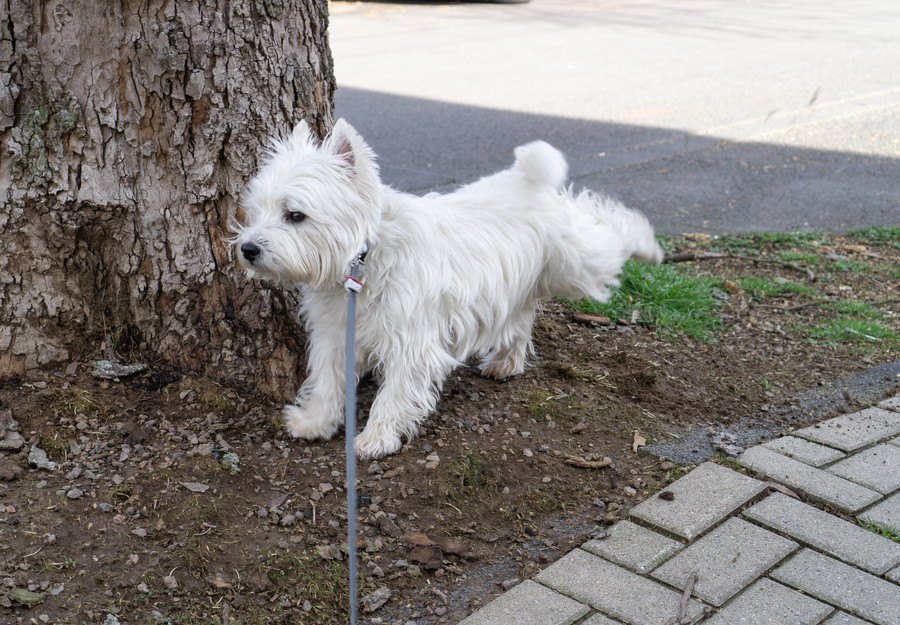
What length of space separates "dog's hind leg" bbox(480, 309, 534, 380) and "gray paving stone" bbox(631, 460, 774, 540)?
97cm

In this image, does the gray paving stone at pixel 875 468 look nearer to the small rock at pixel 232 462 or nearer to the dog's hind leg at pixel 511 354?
the dog's hind leg at pixel 511 354

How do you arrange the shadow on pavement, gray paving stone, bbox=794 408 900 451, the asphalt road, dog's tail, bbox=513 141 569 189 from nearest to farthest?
1. gray paving stone, bbox=794 408 900 451
2. dog's tail, bbox=513 141 569 189
3. the shadow on pavement
4. the asphalt road

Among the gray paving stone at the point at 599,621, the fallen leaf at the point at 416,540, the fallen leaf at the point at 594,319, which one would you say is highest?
the fallen leaf at the point at 594,319

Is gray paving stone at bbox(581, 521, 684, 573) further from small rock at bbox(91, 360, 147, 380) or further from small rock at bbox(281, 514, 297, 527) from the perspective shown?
small rock at bbox(91, 360, 147, 380)

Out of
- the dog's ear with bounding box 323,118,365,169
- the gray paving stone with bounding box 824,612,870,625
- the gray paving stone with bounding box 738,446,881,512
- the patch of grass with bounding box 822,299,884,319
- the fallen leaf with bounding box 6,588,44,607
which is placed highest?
the dog's ear with bounding box 323,118,365,169

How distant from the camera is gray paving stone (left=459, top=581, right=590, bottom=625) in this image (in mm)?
2861

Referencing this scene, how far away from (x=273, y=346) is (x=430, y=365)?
0.64 meters

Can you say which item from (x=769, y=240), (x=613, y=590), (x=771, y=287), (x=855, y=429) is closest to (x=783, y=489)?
(x=855, y=429)

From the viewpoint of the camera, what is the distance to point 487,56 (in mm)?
12906

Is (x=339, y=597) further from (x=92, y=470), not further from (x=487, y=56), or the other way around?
(x=487, y=56)

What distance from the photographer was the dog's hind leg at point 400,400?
366 centimetres

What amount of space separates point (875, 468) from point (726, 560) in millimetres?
953

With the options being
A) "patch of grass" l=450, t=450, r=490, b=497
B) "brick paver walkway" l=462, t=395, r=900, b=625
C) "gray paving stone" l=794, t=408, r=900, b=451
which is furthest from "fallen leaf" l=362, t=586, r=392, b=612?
"gray paving stone" l=794, t=408, r=900, b=451

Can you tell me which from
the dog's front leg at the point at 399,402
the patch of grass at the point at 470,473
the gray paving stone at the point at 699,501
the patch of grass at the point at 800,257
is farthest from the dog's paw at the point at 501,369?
the patch of grass at the point at 800,257
